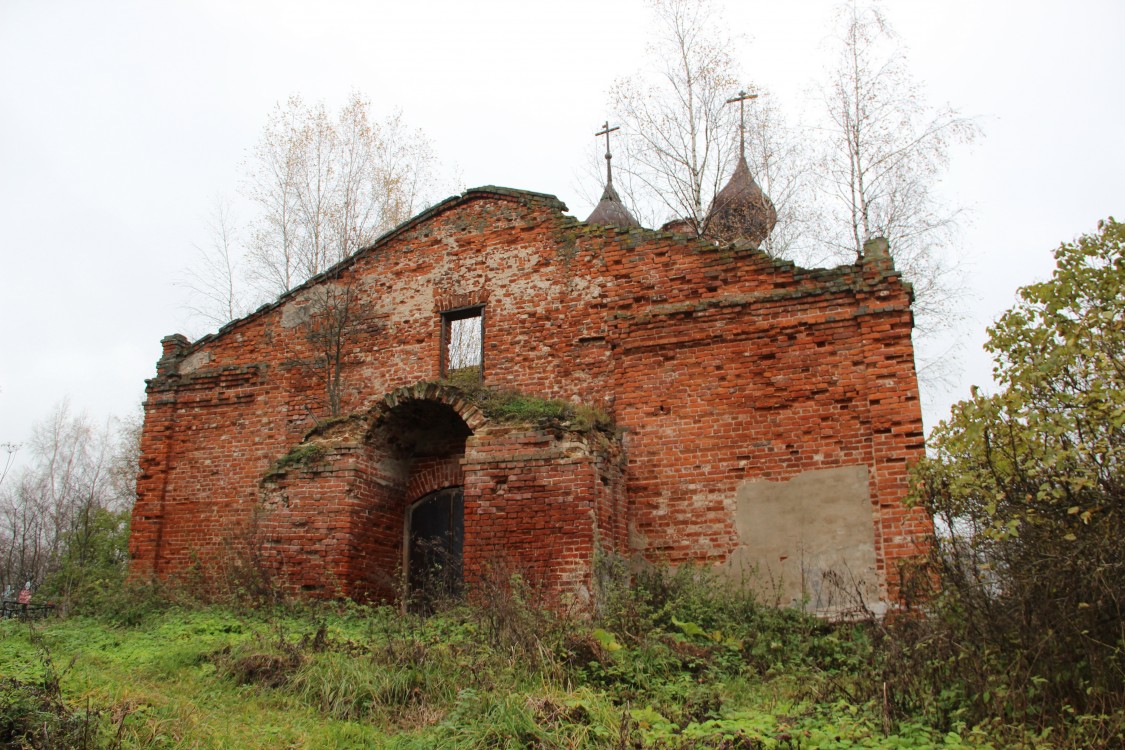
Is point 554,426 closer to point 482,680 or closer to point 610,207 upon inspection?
point 482,680

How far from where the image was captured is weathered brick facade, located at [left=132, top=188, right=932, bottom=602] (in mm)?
9281

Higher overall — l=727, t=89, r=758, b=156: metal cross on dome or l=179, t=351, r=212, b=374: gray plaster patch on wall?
l=727, t=89, r=758, b=156: metal cross on dome

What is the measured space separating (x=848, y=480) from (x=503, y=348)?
4.70 meters

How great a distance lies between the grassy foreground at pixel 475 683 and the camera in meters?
5.21

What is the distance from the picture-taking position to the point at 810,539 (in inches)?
362

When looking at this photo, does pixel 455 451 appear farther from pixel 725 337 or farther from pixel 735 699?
pixel 735 699

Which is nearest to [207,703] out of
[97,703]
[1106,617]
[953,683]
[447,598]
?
[97,703]

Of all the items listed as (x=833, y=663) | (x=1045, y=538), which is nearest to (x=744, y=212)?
(x=833, y=663)

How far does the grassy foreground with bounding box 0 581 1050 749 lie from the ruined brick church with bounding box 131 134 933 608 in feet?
3.75

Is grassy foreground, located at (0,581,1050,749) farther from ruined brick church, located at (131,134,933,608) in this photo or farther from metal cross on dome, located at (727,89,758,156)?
metal cross on dome, located at (727,89,758,156)

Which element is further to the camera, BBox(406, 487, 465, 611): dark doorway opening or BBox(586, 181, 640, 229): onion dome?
BBox(586, 181, 640, 229): onion dome

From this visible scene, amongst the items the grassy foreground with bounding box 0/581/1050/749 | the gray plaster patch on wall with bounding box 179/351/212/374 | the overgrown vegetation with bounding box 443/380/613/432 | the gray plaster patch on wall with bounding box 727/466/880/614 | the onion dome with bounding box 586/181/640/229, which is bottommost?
the grassy foreground with bounding box 0/581/1050/749

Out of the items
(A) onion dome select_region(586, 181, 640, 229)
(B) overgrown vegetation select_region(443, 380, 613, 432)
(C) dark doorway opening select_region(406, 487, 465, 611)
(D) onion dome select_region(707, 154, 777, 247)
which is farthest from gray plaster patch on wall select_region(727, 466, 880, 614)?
(A) onion dome select_region(586, 181, 640, 229)

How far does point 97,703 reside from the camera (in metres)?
5.55
